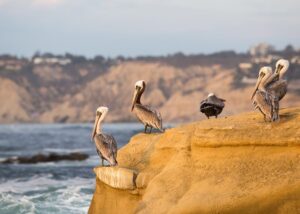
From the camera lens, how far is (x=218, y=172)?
14.1 metres

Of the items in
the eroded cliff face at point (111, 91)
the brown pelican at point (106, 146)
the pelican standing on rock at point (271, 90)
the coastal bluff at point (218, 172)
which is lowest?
the coastal bluff at point (218, 172)

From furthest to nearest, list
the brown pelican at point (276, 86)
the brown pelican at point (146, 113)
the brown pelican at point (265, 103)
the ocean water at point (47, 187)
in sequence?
the ocean water at point (47, 187) → the brown pelican at point (146, 113) → the brown pelican at point (276, 86) → the brown pelican at point (265, 103)

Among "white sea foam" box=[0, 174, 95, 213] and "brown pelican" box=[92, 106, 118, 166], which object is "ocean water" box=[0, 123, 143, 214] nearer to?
"white sea foam" box=[0, 174, 95, 213]

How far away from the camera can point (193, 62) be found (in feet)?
538

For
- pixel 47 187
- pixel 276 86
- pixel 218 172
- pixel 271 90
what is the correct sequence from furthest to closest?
1. pixel 47 187
2. pixel 276 86
3. pixel 271 90
4. pixel 218 172

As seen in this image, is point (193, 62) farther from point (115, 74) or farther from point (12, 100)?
point (12, 100)

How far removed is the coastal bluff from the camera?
13.4 metres

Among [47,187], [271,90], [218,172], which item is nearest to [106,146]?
[218,172]

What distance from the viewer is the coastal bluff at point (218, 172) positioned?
43.9ft

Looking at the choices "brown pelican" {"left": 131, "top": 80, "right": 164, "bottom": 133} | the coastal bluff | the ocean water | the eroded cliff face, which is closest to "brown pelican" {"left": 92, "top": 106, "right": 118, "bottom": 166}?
the coastal bluff

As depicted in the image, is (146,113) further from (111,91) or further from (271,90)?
(111,91)

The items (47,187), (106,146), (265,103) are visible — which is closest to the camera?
(265,103)

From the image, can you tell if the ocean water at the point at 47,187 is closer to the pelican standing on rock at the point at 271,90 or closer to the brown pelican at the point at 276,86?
the pelican standing on rock at the point at 271,90

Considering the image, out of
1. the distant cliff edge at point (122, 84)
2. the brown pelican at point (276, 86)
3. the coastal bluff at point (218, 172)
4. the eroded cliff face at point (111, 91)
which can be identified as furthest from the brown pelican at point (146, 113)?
the eroded cliff face at point (111, 91)
